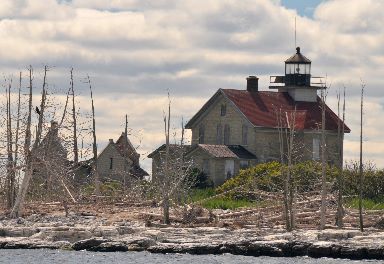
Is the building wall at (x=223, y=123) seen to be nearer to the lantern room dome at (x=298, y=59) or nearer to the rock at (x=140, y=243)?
the lantern room dome at (x=298, y=59)

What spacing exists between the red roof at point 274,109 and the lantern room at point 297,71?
1007 mm

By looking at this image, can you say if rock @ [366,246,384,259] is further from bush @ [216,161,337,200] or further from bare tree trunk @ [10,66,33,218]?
bare tree trunk @ [10,66,33,218]

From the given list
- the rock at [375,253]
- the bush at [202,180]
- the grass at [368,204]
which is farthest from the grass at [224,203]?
the bush at [202,180]

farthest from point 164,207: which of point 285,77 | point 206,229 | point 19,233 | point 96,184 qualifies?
point 285,77

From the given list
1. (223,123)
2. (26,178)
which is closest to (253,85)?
(223,123)

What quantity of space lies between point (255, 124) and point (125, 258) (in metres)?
33.9

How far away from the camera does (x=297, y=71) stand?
265 feet

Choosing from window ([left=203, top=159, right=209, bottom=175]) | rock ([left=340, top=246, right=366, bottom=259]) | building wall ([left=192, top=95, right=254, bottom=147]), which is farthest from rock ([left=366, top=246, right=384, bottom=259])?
building wall ([left=192, top=95, right=254, bottom=147])

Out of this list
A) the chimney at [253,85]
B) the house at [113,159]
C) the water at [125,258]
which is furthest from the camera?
the chimney at [253,85]

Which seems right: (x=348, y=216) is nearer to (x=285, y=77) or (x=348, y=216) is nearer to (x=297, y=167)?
(x=297, y=167)

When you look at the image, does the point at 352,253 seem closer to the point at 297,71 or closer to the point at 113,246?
the point at 113,246

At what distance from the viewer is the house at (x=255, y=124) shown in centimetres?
7481

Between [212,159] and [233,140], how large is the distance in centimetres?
367

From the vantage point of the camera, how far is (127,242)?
4403 centimetres
